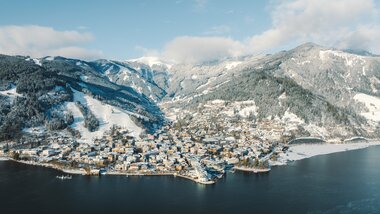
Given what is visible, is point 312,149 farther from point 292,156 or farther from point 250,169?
point 250,169

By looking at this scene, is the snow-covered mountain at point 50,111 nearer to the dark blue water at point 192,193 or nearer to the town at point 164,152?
the town at point 164,152

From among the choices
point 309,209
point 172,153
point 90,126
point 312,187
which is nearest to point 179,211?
point 309,209

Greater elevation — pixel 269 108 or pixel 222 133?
pixel 269 108

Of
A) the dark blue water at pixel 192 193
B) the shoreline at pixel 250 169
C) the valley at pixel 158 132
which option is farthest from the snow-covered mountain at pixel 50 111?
the shoreline at pixel 250 169

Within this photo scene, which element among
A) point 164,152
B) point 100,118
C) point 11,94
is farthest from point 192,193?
point 11,94

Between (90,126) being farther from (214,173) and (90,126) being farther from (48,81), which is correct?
(214,173)

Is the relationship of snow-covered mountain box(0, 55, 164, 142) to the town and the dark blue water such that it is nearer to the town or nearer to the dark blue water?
the town
